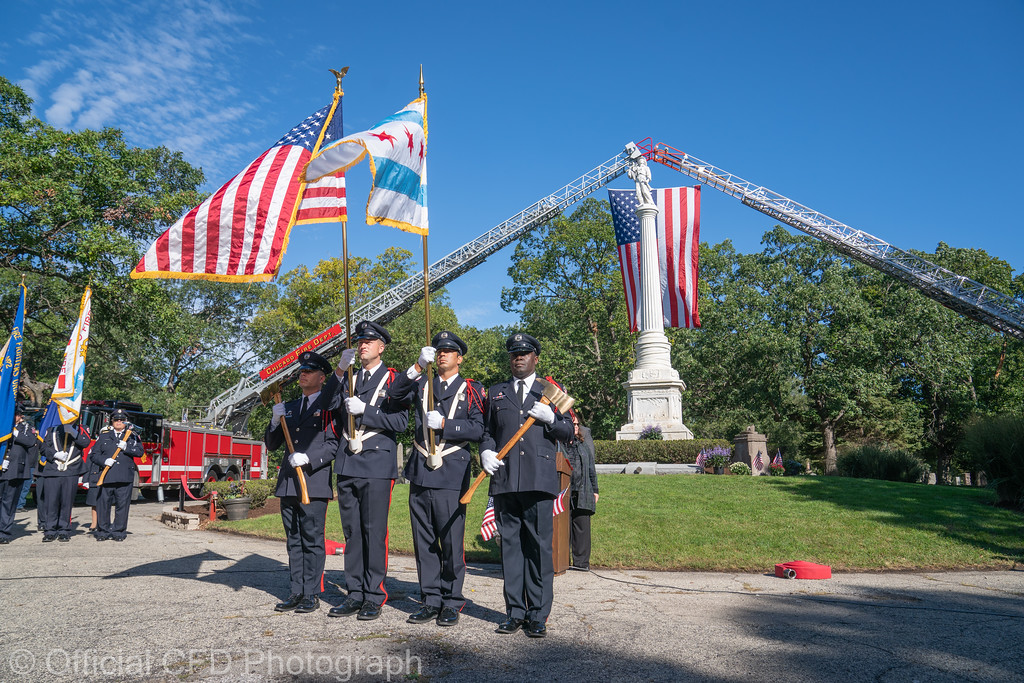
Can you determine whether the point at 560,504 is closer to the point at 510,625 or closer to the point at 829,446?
the point at 510,625

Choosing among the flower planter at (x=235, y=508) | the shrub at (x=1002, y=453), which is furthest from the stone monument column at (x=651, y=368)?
the flower planter at (x=235, y=508)

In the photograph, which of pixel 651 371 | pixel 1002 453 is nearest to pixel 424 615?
pixel 1002 453

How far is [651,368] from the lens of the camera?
2341cm

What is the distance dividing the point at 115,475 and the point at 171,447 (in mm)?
10104

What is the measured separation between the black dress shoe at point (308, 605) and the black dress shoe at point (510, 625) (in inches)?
66.2

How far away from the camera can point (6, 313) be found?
862 inches

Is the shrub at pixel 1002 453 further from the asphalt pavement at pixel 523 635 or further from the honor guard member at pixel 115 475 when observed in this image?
the honor guard member at pixel 115 475

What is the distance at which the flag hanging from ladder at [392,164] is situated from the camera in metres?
5.79

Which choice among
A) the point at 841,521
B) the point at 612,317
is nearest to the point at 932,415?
the point at 612,317

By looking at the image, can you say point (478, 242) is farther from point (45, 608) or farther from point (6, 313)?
point (45, 608)

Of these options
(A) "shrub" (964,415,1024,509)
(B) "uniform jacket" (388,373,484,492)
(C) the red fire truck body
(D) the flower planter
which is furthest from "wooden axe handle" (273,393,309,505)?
(C) the red fire truck body

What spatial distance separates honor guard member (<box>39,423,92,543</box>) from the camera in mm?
11297

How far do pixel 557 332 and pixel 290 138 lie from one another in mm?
30325

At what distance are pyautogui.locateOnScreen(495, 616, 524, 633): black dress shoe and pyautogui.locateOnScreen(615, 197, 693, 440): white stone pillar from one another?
57.7ft
